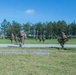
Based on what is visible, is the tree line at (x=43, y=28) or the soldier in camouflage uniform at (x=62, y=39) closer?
the soldier in camouflage uniform at (x=62, y=39)

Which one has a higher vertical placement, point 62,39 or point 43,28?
point 43,28

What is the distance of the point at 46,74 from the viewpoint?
9.31 metres

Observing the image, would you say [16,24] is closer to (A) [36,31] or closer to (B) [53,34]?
(A) [36,31]

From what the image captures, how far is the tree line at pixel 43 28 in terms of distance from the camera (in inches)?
4749

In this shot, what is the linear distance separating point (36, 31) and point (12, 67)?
117 metres

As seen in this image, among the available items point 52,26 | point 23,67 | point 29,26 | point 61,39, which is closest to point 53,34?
point 52,26

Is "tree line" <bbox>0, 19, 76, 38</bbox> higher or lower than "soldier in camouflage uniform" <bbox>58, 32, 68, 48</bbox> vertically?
higher

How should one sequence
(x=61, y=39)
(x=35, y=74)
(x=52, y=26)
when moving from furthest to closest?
(x=52, y=26) → (x=61, y=39) → (x=35, y=74)

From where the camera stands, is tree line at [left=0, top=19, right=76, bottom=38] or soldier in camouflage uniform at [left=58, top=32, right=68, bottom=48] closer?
soldier in camouflage uniform at [left=58, top=32, right=68, bottom=48]

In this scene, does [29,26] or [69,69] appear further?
[29,26]

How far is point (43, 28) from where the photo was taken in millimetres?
125188

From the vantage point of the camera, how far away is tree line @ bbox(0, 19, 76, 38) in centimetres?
12062

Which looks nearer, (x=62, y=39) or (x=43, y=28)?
(x=62, y=39)

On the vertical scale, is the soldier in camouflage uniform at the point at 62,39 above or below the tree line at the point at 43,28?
below
